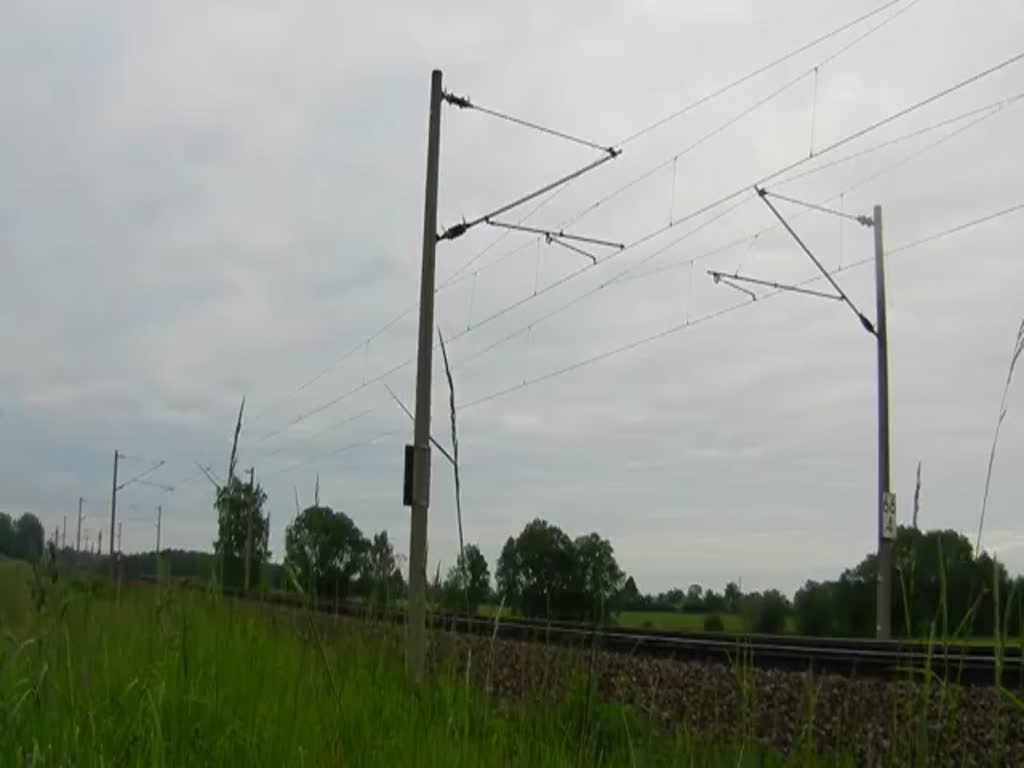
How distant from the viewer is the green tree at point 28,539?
12.0 feet

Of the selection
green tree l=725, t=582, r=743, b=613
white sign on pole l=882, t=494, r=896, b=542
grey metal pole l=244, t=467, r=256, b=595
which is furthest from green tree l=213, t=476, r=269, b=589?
white sign on pole l=882, t=494, r=896, b=542

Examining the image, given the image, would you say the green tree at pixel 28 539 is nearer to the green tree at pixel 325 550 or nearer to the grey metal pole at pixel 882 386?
the green tree at pixel 325 550

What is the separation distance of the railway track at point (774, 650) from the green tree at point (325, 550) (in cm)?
10

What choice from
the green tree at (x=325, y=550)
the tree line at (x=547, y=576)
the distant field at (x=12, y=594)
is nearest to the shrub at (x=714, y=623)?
the tree line at (x=547, y=576)

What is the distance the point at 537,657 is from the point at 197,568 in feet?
6.19

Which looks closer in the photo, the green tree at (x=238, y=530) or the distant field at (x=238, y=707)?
the distant field at (x=238, y=707)

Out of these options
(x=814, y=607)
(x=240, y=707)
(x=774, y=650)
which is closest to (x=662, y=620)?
(x=814, y=607)

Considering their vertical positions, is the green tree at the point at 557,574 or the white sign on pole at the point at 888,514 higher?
the white sign on pole at the point at 888,514

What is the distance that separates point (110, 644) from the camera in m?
4.46

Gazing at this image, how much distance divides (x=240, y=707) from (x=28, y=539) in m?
1.03

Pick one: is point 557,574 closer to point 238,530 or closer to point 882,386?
point 238,530

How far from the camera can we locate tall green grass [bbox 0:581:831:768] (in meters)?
2.96

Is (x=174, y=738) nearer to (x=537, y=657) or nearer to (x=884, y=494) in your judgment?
(x=537, y=657)

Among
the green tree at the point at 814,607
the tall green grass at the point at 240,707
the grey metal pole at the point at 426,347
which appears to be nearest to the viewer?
the tall green grass at the point at 240,707
